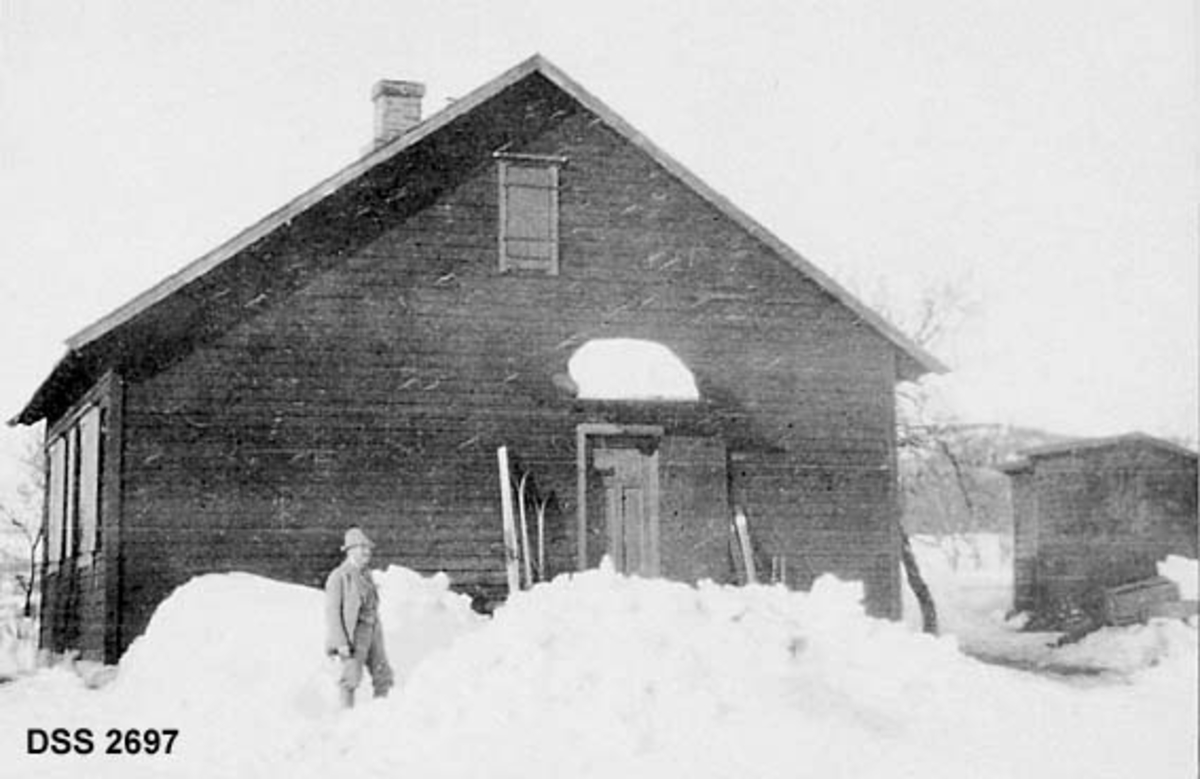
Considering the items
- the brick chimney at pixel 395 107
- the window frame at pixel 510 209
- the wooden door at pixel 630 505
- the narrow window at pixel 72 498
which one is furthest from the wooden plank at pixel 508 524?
the narrow window at pixel 72 498

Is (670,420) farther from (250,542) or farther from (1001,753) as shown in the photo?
(1001,753)

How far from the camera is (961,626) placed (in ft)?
94.8

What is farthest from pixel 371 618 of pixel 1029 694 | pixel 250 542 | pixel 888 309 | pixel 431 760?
pixel 888 309

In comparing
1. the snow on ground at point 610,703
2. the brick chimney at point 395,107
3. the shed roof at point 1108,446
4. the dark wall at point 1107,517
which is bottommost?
the snow on ground at point 610,703

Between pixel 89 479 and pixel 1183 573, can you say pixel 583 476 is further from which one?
pixel 1183 573

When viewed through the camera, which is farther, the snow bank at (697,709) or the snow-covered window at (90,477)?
the snow-covered window at (90,477)

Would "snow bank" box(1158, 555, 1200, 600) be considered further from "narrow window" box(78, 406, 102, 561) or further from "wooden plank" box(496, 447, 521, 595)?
"narrow window" box(78, 406, 102, 561)

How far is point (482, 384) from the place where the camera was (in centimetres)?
1659

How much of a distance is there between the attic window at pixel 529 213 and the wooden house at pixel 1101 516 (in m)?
12.2

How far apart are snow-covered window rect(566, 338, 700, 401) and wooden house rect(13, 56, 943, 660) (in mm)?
96

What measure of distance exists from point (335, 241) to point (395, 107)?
133 inches

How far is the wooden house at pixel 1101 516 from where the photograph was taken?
2433 centimetres

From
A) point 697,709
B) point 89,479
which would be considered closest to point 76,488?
point 89,479

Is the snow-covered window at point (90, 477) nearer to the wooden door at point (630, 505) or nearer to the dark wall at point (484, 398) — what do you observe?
the dark wall at point (484, 398)
